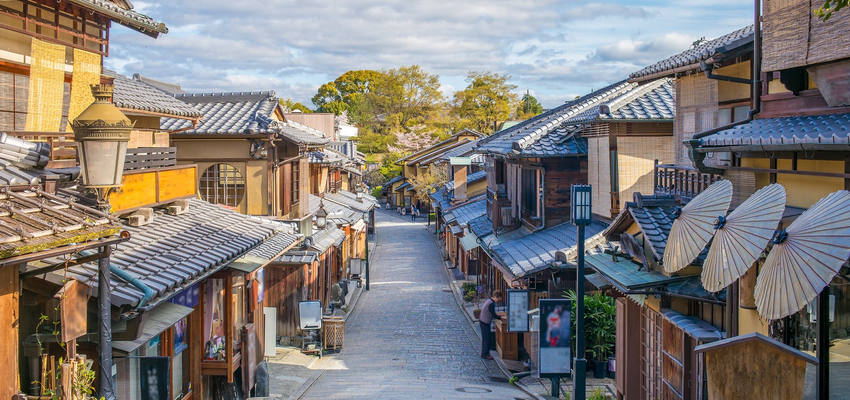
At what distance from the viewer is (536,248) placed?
2016 cm

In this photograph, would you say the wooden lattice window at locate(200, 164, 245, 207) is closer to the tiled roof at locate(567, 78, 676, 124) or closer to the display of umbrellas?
the tiled roof at locate(567, 78, 676, 124)

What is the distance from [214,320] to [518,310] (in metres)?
7.64

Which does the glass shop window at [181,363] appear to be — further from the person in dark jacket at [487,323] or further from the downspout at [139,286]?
the person in dark jacket at [487,323]

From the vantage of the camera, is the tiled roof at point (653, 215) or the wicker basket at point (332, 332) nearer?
the tiled roof at point (653, 215)

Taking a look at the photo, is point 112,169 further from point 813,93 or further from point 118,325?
point 813,93

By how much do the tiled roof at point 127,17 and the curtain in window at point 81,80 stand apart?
0.85m

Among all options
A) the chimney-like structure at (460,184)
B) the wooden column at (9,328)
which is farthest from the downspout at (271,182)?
the chimney-like structure at (460,184)

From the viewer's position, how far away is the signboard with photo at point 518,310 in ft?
60.5

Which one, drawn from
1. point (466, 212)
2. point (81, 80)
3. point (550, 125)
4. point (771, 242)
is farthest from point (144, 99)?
point (466, 212)

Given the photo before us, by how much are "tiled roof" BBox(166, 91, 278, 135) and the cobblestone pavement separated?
7424mm

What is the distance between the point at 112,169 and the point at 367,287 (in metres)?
28.6

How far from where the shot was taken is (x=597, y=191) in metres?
20.0

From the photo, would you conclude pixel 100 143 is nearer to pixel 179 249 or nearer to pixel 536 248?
pixel 179 249

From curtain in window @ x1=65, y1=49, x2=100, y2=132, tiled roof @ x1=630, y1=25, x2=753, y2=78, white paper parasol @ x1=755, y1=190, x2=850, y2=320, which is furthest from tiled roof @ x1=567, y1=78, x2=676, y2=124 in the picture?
curtain in window @ x1=65, y1=49, x2=100, y2=132
